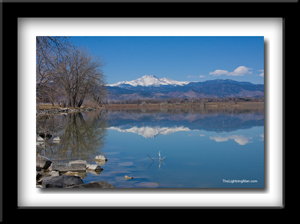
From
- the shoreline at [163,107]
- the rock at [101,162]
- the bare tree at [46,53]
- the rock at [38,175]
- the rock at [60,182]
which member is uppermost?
the bare tree at [46,53]

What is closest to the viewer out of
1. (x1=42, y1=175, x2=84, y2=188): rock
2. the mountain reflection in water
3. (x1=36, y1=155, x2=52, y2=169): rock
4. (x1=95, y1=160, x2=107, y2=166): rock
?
(x1=42, y1=175, x2=84, y2=188): rock

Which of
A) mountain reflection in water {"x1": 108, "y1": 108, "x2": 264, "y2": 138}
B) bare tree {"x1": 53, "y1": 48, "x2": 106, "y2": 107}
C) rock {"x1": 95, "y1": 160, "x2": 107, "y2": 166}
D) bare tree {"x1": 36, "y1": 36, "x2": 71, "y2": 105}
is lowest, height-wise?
rock {"x1": 95, "y1": 160, "x2": 107, "y2": 166}

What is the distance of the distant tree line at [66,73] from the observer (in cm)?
673

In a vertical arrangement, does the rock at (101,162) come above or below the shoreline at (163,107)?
below

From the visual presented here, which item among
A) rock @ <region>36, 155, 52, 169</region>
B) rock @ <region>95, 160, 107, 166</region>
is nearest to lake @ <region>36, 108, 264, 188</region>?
rock @ <region>95, 160, 107, 166</region>

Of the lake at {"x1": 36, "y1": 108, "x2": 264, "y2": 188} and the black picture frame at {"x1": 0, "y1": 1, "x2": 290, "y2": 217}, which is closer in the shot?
the black picture frame at {"x1": 0, "y1": 1, "x2": 290, "y2": 217}

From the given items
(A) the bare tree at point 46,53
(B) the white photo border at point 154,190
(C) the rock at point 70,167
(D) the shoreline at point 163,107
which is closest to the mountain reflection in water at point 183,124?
(D) the shoreline at point 163,107

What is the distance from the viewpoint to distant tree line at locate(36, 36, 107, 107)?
6733 mm

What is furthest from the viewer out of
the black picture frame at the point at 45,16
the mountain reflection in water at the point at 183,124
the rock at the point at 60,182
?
the mountain reflection in water at the point at 183,124

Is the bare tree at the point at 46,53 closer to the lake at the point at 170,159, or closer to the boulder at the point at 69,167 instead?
the boulder at the point at 69,167

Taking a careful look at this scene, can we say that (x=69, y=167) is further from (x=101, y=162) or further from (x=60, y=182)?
(x=60, y=182)

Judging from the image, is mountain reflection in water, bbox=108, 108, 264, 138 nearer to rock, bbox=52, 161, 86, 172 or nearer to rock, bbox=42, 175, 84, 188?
rock, bbox=52, 161, 86, 172

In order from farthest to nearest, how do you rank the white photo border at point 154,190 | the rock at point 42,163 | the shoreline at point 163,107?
the shoreline at point 163,107 → the rock at point 42,163 → the white photo border at point 154,190
